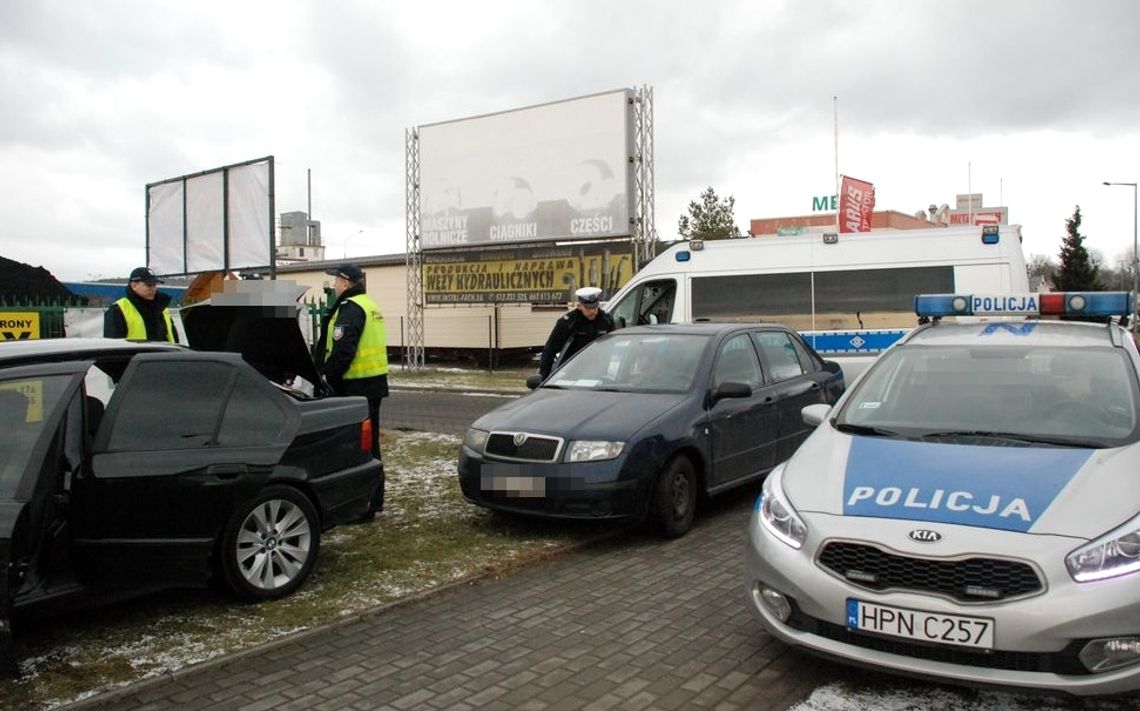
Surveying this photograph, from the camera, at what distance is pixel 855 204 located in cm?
2820

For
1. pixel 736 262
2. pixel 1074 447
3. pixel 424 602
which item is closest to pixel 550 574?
pixel 424 602

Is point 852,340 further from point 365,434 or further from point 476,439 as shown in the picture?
point 365,434

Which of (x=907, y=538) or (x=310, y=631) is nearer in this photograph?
(x=907, y=538)

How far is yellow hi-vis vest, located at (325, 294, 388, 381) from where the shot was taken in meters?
6.91

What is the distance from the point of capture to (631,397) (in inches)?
260

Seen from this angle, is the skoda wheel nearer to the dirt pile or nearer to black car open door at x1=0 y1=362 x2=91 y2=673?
black car open door at x1=0 y1=362 x2=91 y2=673

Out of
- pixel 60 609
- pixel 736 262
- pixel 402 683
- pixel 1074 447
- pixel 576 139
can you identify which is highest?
pixel 576 139

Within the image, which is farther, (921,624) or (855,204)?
(855,204)

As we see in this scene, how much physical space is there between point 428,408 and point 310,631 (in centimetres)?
1096

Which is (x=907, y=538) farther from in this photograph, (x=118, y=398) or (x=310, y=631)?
(x=118, y=398)

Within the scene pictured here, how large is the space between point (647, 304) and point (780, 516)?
9.26m

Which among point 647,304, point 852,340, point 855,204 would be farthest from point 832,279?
point 855,204

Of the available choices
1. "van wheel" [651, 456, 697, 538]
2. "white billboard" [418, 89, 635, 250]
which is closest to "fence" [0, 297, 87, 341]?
"van wheel" [651, 456, 697, 538]

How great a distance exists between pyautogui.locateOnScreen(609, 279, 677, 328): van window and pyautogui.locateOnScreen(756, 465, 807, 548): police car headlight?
8.65 m
